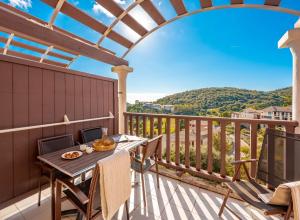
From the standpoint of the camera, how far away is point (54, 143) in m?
2.16

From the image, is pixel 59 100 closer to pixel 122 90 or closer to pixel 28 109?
pixel 28 109

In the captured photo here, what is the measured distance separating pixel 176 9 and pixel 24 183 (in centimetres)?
404

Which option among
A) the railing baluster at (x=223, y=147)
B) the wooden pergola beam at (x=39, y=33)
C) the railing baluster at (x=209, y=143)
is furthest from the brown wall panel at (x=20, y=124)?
the railing baluster at (x=223, y=147)

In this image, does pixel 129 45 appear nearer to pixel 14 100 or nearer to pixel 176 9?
pixel 176 9

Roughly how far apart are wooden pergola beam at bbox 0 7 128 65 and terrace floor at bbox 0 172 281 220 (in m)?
2.41

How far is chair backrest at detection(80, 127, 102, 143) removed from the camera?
2638 millimetres

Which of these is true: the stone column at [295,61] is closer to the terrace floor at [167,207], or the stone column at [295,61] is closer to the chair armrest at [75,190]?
the terrace floor at [167,207]

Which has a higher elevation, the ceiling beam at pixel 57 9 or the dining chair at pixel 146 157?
the ceiling beam at pixel 57 9

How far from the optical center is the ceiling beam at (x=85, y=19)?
2.50 metres

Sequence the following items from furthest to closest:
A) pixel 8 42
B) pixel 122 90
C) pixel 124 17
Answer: pixel 122 90 < pixel 8 42 < pixel 124 17

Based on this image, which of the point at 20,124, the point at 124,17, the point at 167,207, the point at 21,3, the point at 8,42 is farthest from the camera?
the point at 8,42

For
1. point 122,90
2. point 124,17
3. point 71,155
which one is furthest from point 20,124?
point 124,17

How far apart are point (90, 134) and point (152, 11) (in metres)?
2.86

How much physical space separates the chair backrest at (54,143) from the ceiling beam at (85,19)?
2.25m
